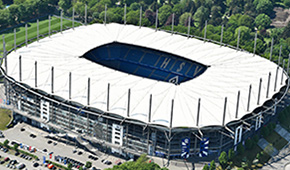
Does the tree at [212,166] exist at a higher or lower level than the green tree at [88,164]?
higher

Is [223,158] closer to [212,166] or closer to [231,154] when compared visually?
[231,154]

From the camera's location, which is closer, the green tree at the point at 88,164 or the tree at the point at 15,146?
the green tree at the point at 88,164

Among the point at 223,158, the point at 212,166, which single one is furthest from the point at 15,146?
the point at 223,158

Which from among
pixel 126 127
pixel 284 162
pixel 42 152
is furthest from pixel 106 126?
pixel 284 162

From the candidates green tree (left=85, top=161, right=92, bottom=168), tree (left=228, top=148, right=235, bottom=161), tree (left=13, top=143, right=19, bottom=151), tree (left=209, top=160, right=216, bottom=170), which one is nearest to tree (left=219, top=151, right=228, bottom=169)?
tree (left=228, top=148, right=235, bottom=161)

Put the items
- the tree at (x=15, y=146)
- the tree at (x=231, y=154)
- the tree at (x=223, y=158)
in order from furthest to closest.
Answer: the tree at (x=15, y=146) → the tree at (x=231, y=154) → the tree at (x=223, y=158)

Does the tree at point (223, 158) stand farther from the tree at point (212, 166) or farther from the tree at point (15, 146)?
the tree at point (15, 146)

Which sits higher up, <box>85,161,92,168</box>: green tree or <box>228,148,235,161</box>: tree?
<box>228,148,235,161</box>: tree

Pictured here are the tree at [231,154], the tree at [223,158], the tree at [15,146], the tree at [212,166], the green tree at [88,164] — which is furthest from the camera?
the tree at [15,146]

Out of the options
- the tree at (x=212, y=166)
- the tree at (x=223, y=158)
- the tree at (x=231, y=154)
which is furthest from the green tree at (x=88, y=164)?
the tree at (x=231, y=154)

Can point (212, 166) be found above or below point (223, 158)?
below

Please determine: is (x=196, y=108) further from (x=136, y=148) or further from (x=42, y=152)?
(x=42, y=152)

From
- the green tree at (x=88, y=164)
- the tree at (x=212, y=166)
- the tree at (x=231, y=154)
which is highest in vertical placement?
the tree at (x=231, y=154)

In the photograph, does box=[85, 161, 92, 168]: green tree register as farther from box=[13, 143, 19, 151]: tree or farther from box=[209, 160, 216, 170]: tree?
box=[209, 160, 216, 170]: tree
